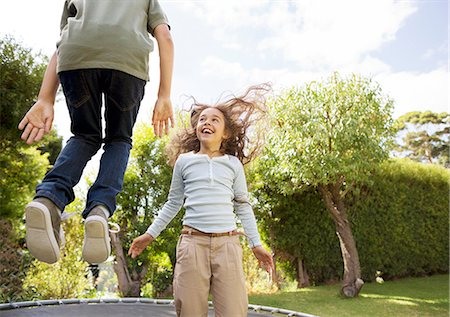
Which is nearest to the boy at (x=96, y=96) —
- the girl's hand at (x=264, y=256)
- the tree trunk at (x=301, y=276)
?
the girl's hand at (x=264, y=256)

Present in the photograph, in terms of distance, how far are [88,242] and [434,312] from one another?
5196mm

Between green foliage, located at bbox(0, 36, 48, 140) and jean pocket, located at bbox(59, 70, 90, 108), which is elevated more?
green foliage, located at bbox(0, 36, 48, 140)

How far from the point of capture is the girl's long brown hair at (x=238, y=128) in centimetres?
178

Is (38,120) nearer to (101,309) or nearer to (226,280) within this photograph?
(226,280)

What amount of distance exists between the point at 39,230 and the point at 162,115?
0.51m

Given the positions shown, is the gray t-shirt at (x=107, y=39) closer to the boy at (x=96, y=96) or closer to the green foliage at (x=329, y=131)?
the boy at (x=96, y=96)

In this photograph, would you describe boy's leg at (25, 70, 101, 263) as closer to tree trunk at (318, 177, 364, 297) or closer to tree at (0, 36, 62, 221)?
tree at (0, 36, 62, 221)

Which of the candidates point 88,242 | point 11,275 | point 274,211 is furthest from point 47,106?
point 274,211

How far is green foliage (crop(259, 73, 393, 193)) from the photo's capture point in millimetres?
5328

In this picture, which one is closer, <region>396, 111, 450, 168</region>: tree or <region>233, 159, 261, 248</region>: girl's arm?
<region>233, 159, 261, 248</region>: girl's arm

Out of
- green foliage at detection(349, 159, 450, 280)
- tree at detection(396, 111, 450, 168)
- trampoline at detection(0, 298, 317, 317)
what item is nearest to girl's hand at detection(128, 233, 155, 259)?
trampoline at detection(0, 298, 317, 317)

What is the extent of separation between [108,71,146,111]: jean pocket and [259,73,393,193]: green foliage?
4.12 metres

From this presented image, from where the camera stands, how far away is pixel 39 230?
113cm

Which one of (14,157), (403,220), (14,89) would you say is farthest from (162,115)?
(403,220)
